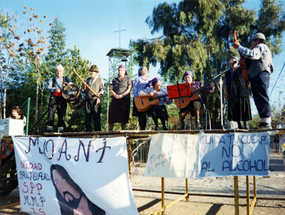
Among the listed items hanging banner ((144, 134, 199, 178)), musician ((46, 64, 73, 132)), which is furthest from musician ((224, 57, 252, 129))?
musician ((46, 64, 73, 132))

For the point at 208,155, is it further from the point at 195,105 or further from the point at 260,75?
the point at 195,105

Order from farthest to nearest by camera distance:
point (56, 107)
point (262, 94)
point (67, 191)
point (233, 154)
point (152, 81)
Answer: point (56, 107) → point (152, 81) → point (67, 191) → point (262, 94) → point (233, 154)

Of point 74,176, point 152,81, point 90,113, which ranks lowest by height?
point 74,176

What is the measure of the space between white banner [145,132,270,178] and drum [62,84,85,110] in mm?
2628

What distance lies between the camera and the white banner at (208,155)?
346cm

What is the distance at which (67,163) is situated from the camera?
428 centimetres

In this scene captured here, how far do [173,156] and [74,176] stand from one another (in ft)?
5.59

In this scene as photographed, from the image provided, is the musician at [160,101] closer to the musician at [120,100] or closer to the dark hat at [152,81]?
the dark hat at [152,81]

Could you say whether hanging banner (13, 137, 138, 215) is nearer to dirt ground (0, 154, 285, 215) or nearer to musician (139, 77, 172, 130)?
dirt ground (0, 154, 285, 215)

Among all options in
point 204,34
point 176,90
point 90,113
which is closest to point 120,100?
point 90,113

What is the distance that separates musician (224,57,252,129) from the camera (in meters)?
4.70

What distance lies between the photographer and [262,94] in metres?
3.93

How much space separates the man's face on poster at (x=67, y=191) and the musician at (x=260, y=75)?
10.5 feet

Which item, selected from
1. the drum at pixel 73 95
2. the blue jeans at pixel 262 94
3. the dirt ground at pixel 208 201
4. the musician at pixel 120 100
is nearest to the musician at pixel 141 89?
the musician at pixel 120 100
